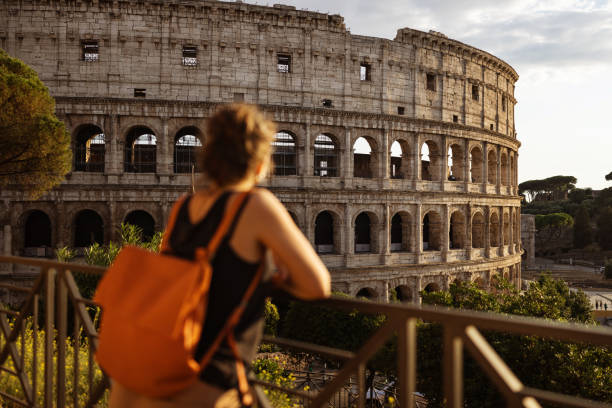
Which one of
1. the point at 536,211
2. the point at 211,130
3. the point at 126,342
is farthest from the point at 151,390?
the point at 536,211

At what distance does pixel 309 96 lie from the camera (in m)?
21.6

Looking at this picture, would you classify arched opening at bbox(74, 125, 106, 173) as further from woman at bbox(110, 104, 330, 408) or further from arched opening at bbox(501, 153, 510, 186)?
arched opening at bbox(501, 153, 510, 186)

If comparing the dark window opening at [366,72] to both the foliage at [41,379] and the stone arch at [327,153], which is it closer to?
the stone arch at [327,153]

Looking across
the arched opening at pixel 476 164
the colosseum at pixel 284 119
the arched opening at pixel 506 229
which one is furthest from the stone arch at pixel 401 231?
the arched opening at pixel 506 229

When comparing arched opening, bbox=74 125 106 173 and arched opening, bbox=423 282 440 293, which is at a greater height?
arched opening, bbox=74 125 106 173

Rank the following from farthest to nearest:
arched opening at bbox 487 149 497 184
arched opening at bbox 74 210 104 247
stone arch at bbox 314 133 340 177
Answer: arched opening at bbox 487 149 497 184, stone arch at bbox 314 133 340 177, arched opening at bbox 74 210 104 247

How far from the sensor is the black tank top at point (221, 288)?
Result: 63.3 inches

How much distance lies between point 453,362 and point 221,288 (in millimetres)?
1015

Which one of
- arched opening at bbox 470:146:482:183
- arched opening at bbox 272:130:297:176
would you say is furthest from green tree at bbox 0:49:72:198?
arched opening at bbox 470:146:482:183

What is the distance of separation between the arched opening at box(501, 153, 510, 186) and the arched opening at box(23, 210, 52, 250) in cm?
2612

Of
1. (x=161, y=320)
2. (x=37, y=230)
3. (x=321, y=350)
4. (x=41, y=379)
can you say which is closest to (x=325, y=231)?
(x=37, y=230)

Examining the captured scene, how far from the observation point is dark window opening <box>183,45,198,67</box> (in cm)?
2053

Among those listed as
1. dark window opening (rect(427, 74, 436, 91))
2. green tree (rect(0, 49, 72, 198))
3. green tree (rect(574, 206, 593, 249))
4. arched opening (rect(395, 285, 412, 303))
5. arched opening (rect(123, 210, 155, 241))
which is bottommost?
arched opening (rect(395, 285, 412, 303))

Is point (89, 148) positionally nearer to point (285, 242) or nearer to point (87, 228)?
point (87, 228)
